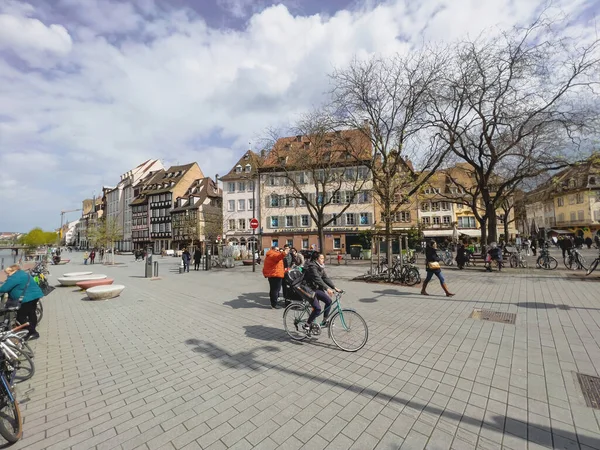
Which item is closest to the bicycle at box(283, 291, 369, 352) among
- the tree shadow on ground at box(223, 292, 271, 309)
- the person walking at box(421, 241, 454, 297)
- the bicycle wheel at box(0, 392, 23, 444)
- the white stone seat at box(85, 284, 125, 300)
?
the tree shadow on ground at box(223, 292, 271, 309)

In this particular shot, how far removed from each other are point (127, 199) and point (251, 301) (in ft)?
254

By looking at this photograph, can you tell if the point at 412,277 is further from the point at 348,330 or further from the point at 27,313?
the point at 27,313

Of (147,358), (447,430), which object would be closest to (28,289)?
A: (147,358)

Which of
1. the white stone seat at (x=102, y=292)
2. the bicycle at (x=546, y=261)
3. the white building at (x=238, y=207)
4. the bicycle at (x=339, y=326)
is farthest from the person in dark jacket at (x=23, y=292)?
the white building at (x=238, y=207)

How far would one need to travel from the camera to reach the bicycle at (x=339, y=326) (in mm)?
5203

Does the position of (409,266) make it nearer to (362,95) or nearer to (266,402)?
(362,95)

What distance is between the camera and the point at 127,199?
73.7 metres

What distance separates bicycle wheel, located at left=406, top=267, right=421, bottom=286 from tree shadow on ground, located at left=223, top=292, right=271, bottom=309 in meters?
5.86

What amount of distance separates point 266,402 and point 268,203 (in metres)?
41.1

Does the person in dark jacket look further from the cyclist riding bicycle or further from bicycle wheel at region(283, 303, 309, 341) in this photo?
the cyclist riding bicycle

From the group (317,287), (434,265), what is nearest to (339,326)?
(317,287)

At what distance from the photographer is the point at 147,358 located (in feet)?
16.4

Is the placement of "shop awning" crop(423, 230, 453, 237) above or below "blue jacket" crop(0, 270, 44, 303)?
above

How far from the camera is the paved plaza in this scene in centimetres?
290
